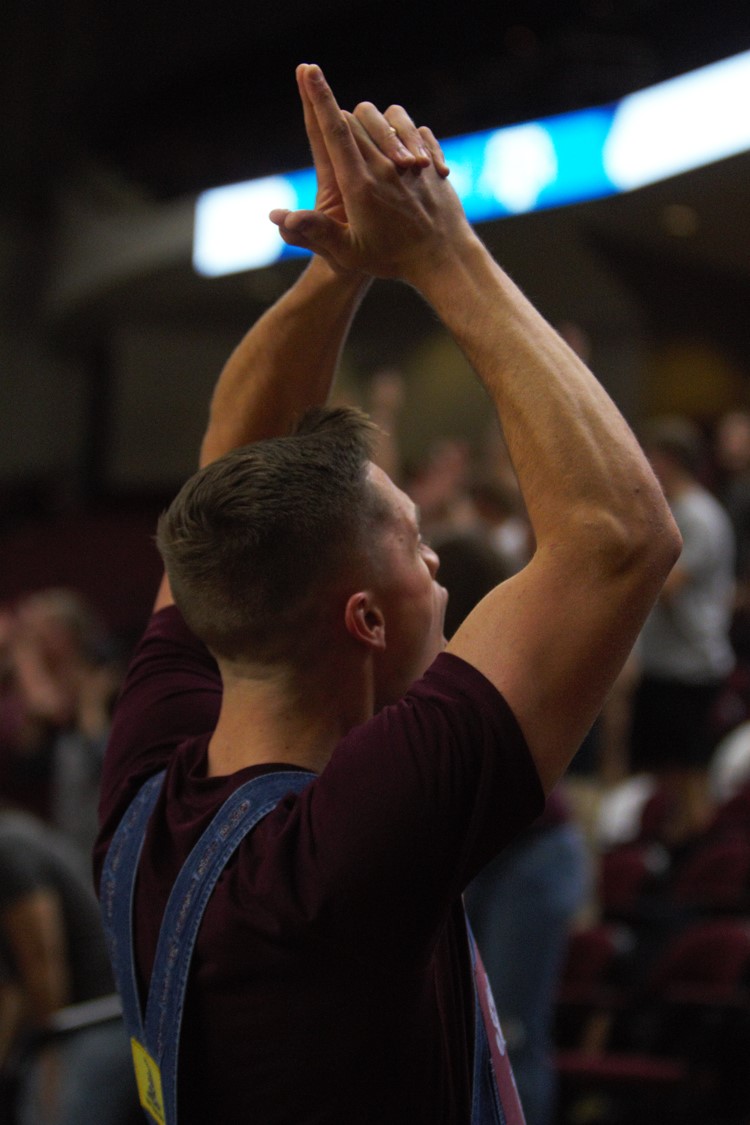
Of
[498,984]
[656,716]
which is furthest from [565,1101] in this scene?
[656,716]

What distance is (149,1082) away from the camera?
1.24 m

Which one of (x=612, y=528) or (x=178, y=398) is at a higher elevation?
(x=178, y=398)

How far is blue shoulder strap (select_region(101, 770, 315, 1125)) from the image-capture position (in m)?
1.11

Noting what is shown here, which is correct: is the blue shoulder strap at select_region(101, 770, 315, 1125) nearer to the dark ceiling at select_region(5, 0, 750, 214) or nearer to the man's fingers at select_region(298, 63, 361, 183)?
the man's fingers at select_region(298, 63, 361, 183)

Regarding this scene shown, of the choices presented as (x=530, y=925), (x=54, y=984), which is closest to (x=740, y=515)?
(x=530, y=925)

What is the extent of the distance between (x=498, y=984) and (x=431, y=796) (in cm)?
219

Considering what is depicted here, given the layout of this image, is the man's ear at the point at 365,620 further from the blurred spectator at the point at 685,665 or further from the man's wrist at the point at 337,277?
the blurred spectator at the point at 685,665

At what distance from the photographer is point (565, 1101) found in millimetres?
3727

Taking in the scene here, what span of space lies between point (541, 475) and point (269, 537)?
0.82 feet

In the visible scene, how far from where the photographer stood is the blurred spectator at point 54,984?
2.62m

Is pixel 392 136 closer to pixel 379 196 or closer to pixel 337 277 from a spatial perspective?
pixel 379 196

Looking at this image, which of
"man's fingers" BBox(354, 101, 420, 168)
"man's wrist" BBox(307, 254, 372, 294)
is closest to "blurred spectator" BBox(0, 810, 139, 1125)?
"man's wrist" BBox(307, 254, 372, 294)

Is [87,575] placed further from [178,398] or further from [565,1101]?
[565,1101]

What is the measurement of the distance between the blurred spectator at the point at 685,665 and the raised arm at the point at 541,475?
14.0 feet
